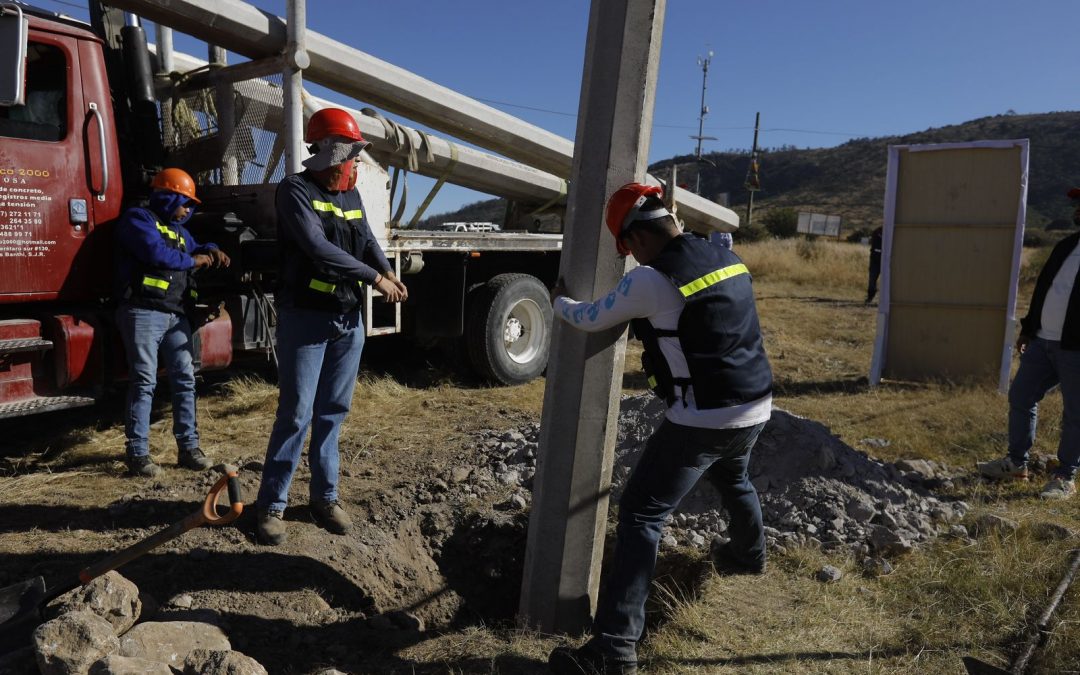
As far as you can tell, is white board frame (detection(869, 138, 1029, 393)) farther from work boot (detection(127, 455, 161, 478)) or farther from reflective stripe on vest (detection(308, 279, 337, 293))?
work boot (detection(127, 455, 161, 478))

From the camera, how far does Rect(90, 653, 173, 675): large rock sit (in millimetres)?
2309

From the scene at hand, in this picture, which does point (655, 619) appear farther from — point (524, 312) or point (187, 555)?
point (524, 312)

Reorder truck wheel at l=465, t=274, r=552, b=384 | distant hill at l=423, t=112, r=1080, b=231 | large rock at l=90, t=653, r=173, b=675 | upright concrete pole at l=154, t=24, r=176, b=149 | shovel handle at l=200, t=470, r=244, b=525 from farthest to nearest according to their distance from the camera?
1. distant hill at l=423, t=112, r=1080, b=231
2. truck wheel at l=465, t=274, r=552, b=384
3. upright concrete pole at l=154, t=24, r=176, b=149
4. shovel handle at l=200, t=470, r=244, b=525
5. large rock at l=90, t=653, r=173, b=675

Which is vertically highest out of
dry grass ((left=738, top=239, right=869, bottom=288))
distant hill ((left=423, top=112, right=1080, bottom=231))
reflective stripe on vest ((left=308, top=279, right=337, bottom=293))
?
distant hill ((left=423, top=112, right=1080, bottom=231))

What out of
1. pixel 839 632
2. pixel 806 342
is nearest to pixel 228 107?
pixel 839 632

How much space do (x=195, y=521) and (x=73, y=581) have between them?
662mm

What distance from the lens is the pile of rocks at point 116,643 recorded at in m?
2.44

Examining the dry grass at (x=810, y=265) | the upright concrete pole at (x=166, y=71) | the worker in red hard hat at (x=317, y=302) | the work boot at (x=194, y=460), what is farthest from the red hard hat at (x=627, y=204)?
the dry grass at (x=810, y=265)

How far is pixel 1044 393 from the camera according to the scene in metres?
4.91

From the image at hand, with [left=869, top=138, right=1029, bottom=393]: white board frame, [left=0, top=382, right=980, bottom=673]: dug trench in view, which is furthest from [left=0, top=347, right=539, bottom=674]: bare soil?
[left=869, top=138, right=1029, bottom=393]: white board frame

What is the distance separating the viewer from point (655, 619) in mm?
3463

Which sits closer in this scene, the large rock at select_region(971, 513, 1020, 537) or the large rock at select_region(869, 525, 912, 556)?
the large rock at select_region(869, 525, 912, 556)

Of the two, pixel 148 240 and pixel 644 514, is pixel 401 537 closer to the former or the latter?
pixel 644 514

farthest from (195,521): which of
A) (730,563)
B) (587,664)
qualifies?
(730,563)
